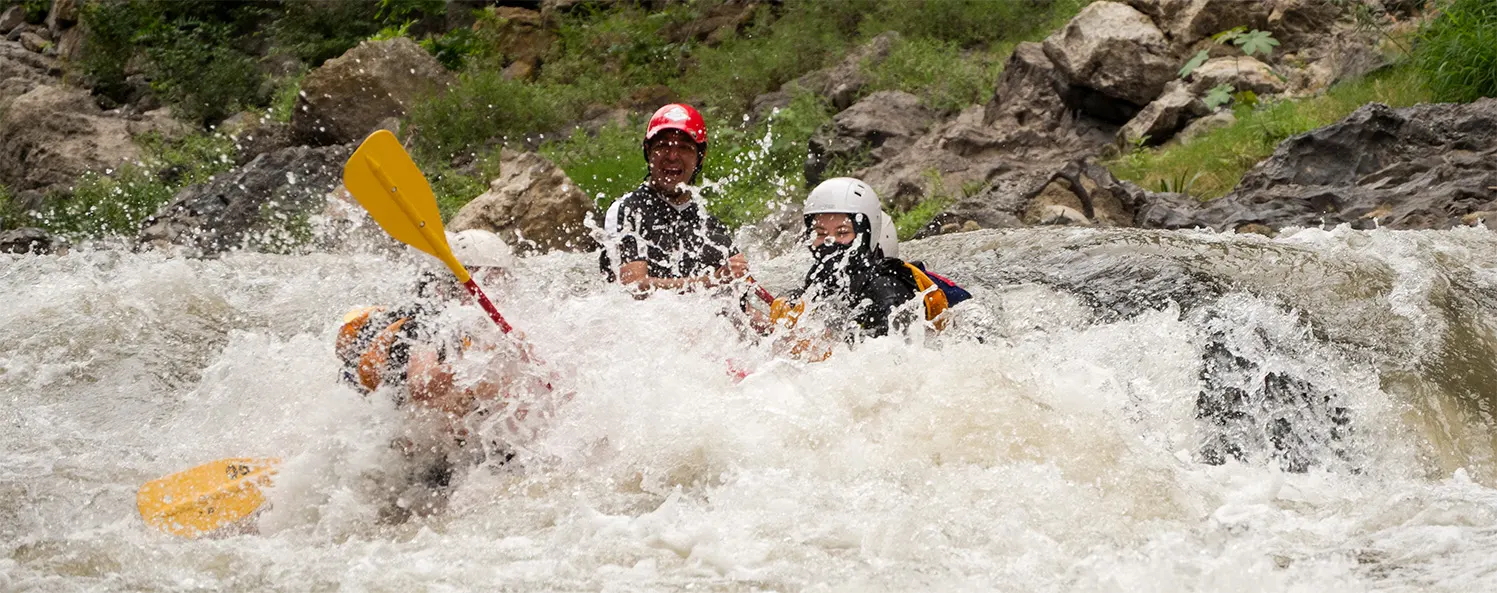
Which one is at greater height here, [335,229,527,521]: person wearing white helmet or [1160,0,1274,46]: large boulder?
[335,229,527,521]: person wearing white helmet

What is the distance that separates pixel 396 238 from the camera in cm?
441

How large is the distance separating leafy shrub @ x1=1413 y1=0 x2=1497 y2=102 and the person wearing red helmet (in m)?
5.18

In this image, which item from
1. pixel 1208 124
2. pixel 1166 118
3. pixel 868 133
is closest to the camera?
pixel 1208 124

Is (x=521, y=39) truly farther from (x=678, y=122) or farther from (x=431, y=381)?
(x=431, y=381)

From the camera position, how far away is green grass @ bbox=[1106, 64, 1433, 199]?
8430 mm

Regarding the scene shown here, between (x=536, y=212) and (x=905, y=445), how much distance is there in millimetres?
Answer: 4957

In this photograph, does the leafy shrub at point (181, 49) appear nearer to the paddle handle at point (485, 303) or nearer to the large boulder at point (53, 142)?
the large boulder at point (53, 142)

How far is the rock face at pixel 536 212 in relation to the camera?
8680 millimetres

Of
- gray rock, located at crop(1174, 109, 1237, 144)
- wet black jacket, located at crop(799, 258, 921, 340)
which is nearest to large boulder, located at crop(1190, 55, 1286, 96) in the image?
gray rock, located at crop(1174, 109, 1237, 144)

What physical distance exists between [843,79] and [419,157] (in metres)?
3.73

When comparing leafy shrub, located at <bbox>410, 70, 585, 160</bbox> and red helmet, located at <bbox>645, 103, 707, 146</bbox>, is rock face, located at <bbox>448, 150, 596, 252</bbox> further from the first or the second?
red helmet, located at <bbox>645, 103, 707, 146</bbox>

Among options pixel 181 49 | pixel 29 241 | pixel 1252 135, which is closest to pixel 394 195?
pixel 1252 135

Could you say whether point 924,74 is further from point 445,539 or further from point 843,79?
point 445,539

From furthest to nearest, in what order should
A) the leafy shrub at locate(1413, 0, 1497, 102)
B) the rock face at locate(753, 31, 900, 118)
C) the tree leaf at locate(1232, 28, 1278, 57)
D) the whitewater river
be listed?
the rock face at locate(753, 31, 900, 118) → the tree leaf at locate(1232, 28, 1278, 57) → the leafy shrub at locate(1413, 0, 1497, 102) → the whitewater river
